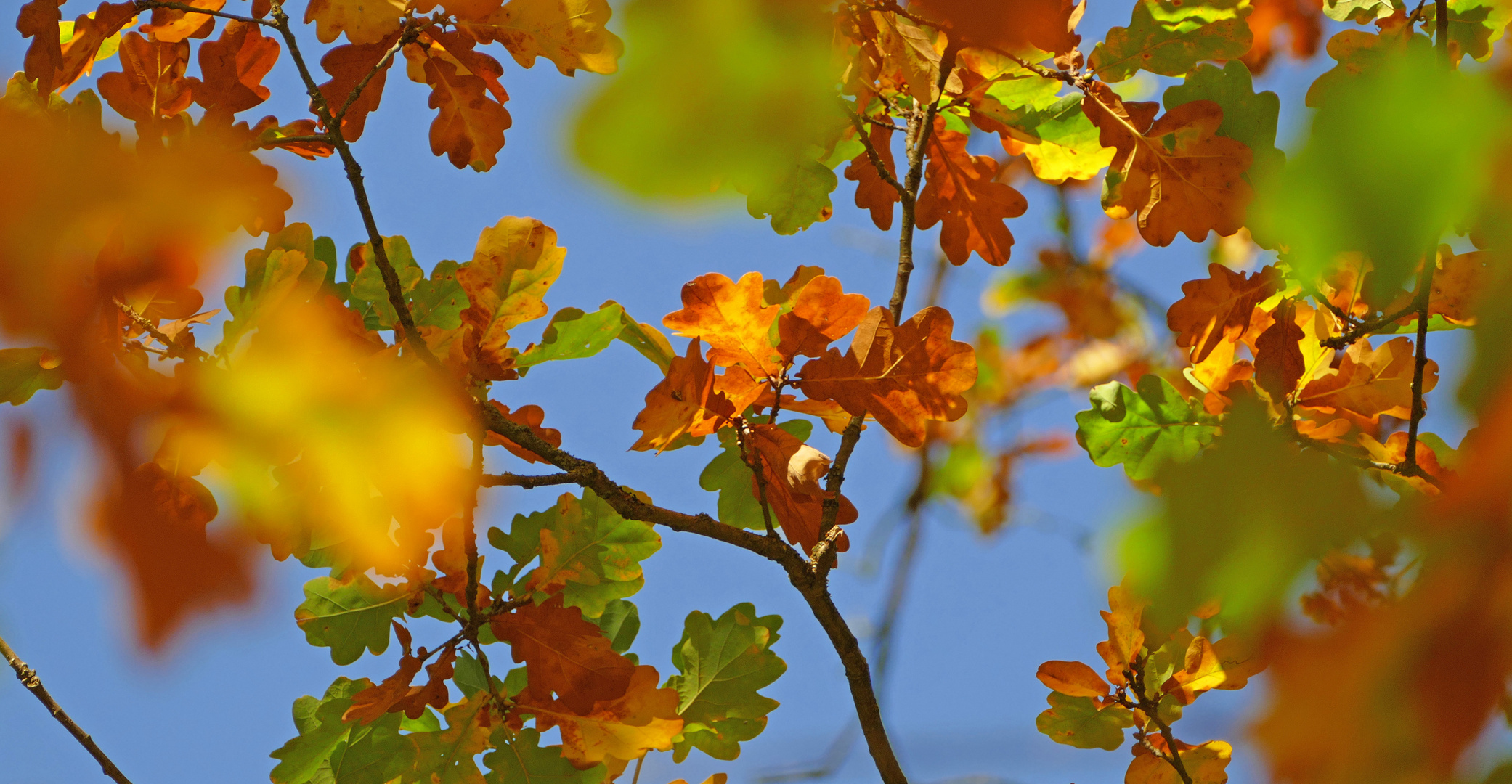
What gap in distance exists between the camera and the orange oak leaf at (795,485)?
0.80 metres

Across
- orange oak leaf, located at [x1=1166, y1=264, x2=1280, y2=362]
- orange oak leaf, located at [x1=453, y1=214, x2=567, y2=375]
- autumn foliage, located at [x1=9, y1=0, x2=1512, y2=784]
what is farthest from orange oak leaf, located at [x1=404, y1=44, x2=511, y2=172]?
orange oak leaf, located at [x1=1166, y1=264, x2=1280, y2=362]

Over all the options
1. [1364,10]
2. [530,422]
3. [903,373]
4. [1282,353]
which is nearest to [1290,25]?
[1364,10]

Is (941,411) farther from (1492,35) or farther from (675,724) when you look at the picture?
(1492,35)

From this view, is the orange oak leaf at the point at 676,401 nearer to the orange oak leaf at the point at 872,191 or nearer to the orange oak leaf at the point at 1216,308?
the orange oak leaf at the point at 872,191

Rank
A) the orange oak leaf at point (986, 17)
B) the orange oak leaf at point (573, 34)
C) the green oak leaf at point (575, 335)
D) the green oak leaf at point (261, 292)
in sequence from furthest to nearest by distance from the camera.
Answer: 1. the green oak leaf at point (575, 335)
2. the orange oak leaf at point (573, 34)
3. the green oak leaf at point (261, 292)
4. the orange oak leaf at point (986, 17)

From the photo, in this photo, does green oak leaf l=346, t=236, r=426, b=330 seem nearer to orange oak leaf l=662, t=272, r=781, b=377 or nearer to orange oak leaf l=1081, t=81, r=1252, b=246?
orange oak leaf l=662, t=272, r=781, b=377

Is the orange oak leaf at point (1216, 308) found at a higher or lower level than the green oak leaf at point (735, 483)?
higher

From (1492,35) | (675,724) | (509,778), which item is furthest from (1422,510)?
(1492,35)

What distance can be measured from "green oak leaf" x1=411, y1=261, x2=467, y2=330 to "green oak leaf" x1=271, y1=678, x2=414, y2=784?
378 millimetres

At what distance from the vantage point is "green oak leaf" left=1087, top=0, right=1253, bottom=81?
2.89 feet

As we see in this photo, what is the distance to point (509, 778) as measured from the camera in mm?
890

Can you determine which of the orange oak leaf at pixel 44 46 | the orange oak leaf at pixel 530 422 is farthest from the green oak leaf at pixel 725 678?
the orange oak leaf at pixel 44 46

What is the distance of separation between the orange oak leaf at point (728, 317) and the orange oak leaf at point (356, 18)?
347 mm

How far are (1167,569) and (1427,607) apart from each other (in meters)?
0.06
